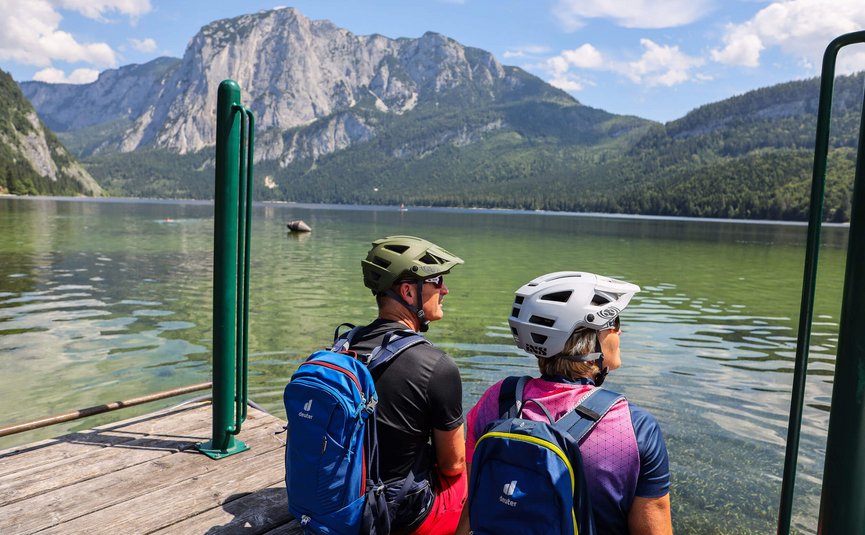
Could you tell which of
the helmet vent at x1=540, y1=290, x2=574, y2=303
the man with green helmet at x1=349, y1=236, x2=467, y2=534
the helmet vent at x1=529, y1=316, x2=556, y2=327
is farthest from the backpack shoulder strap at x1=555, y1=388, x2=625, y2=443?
the man with green helmet at x1=349, y1=236, x2=467, y2=534

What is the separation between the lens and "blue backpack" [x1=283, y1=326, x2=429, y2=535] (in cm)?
334

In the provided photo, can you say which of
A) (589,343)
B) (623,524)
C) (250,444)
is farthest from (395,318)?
(250,444)

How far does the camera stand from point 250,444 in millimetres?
5750

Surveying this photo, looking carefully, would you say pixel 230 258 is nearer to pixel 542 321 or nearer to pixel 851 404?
pixel 542 321

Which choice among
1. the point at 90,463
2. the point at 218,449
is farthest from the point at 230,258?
the point at 90,463

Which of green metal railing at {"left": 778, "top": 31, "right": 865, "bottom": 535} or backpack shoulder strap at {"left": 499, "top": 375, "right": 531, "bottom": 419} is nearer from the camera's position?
green metal railing at {"left": 778, "top": 31, "right": 865, "bottom": 535}

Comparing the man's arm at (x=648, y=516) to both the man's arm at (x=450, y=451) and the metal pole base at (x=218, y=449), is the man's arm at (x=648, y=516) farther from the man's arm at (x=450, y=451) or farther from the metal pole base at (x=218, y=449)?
the metal pole base at (x=218, y=449)

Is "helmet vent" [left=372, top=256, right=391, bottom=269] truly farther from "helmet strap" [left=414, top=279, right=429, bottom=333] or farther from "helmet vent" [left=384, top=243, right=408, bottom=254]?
"helmet strap" [left=414, top=279, right=429, bottom=333]

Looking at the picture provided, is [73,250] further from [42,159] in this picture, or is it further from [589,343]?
[42,159]

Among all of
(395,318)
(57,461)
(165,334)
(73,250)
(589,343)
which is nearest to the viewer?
(589,343)

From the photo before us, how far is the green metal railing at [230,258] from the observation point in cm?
512

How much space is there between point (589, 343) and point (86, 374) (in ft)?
41.4

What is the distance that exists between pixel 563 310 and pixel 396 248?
143 centimetres

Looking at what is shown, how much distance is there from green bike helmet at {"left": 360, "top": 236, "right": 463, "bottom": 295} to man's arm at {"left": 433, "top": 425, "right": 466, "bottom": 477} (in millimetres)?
1003
